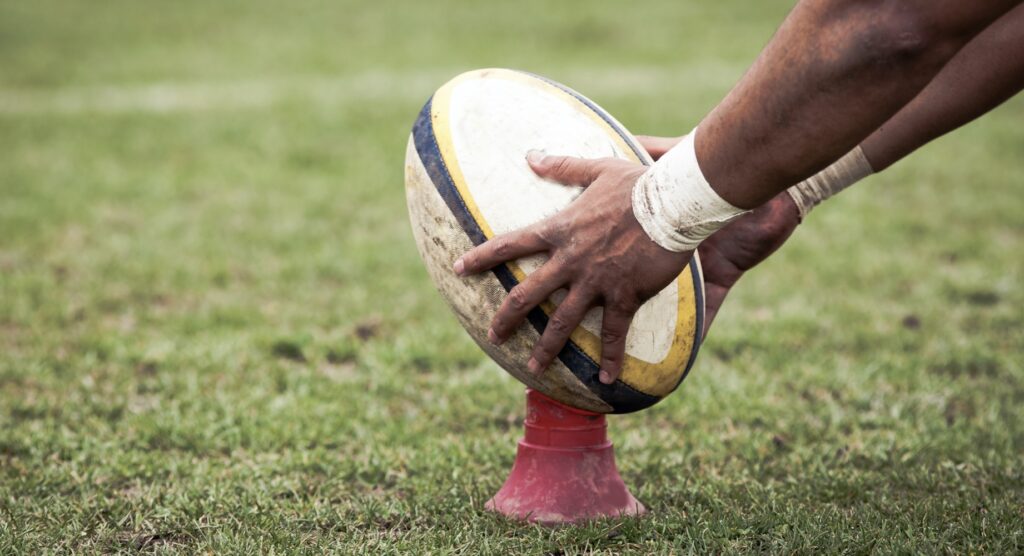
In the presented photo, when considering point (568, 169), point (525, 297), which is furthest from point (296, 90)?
point (525, 297)

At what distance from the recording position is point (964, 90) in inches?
98.5

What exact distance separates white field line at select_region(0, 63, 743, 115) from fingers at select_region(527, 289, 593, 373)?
807 centimetres

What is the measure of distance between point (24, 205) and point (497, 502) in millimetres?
5166

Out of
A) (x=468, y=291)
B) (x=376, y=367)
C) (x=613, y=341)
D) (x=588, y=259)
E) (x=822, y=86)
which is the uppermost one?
(x=822, y=86)

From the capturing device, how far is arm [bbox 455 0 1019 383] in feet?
5.94

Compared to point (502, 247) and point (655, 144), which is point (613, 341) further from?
point (655, 144)

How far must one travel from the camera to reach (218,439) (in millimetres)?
3389

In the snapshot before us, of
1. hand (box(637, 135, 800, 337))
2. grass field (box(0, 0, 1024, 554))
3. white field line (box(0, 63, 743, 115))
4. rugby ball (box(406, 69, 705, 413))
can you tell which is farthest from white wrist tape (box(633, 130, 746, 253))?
white field line (box(0, 63, 743, 115))

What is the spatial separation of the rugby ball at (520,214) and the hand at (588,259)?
0.05m

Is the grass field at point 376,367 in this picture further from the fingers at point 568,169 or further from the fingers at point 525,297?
the fingers at point 568,169

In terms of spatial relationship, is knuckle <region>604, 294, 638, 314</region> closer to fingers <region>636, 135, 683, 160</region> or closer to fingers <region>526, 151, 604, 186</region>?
fingers <region>526, 151, 604, 186</region>

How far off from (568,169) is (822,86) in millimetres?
642

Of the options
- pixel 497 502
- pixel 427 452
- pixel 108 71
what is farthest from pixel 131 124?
pixel 497 502

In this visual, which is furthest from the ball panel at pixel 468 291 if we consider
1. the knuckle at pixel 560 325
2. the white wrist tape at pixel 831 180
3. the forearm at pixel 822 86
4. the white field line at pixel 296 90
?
the white field line at pixel 296 90
